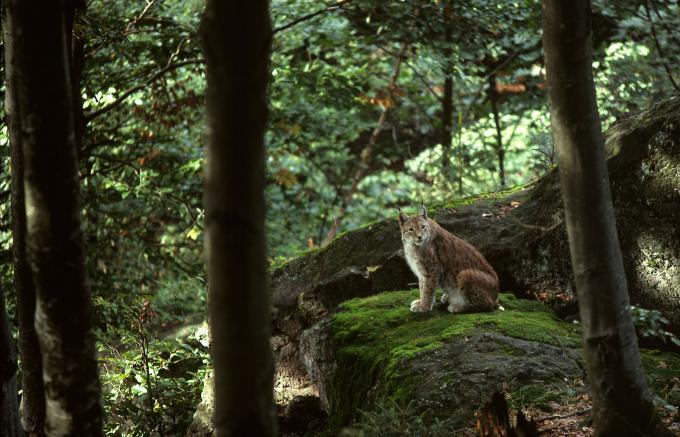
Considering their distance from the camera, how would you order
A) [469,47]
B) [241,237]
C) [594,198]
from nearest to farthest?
[241,237] < [594,198] < [469,47]

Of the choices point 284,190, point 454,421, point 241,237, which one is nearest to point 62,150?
point 241,237

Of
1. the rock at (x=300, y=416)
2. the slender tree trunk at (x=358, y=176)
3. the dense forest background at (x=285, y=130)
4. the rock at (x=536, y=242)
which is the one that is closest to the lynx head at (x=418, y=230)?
the rock at (x=536, y=242)

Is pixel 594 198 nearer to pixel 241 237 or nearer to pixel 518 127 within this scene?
pixel 241 237

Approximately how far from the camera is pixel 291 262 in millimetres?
9695

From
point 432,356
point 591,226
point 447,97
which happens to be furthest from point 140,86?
point 447,97

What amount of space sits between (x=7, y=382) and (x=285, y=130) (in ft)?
31.9

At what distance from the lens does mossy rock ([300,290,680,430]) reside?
16.6ft

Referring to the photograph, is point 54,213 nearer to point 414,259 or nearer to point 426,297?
point 426,297

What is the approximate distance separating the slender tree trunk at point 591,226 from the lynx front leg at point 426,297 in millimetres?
3351

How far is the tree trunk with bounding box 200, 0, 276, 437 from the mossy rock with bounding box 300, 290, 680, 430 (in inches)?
99.3

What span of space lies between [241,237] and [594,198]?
5.82ft

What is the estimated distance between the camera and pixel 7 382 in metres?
4.39

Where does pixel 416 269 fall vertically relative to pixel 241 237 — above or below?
above

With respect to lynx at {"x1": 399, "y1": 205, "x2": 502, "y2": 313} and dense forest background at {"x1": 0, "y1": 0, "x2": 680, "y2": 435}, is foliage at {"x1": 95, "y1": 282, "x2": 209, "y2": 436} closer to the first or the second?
dense forest background at {"x1": 0, "y1": 0, "x2": 680, "y2": 435}
